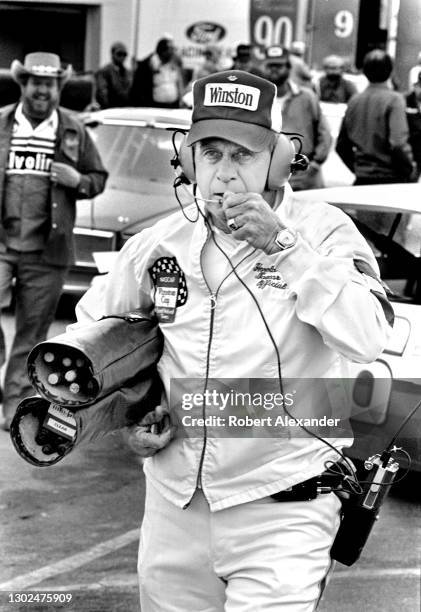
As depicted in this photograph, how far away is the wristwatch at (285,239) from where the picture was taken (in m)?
2.72

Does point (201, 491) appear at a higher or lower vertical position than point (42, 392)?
lower

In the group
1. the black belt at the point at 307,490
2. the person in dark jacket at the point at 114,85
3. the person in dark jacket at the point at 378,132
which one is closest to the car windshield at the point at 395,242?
the black belt at the point at 307,490

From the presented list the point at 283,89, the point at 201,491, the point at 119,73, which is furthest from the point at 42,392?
the point at 119,73

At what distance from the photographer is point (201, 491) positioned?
289 cm

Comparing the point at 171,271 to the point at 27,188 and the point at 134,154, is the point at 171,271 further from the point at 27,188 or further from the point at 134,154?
the point at 134,154

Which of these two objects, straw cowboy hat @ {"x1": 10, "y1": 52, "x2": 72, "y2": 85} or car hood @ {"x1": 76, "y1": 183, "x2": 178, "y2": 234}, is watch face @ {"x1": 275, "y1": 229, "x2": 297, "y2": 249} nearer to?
straw cowboy hat @ {"x1": 10, "y1": 52, "x2": 72, "y2": 85}

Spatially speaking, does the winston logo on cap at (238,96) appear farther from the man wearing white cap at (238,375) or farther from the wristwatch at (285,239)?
the wristwatch at (285,239)

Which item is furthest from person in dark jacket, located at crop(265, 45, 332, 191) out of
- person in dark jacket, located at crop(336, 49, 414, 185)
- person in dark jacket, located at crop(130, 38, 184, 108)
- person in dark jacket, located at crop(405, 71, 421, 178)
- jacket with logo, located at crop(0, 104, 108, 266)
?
person in dark jacket, located at crop(130, 38, 184, 108)

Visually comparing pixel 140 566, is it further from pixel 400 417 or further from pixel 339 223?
pixel 400 417


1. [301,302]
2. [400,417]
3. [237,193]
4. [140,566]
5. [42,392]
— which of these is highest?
[237,193]

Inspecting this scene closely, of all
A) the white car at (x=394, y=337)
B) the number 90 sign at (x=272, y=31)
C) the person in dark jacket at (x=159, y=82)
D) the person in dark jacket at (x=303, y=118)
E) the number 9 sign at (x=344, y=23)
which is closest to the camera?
the white car at (x=394, y=337)

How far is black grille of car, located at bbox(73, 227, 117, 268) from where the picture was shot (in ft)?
30.6

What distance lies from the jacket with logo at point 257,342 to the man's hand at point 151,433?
0.04 m

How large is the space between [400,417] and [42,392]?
9.43 ft
